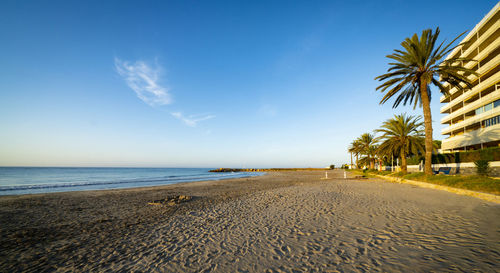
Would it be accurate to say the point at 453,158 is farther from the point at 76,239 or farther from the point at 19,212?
the point at 19,212

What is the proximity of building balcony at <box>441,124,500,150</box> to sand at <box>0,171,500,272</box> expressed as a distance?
2532 centimetres

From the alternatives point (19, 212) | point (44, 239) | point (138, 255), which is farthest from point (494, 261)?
point (19, 212)

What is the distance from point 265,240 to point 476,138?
130 ft

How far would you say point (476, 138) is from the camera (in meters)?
28.1

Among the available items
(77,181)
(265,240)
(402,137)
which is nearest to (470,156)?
(402,137)

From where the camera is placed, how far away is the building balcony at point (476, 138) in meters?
25.1

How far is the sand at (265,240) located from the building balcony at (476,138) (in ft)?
83.1

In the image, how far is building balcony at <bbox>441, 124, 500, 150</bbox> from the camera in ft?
82.2

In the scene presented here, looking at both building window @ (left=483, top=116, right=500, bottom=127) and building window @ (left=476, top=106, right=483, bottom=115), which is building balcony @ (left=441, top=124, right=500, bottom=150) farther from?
building window @ (left=476, top=106, right=483, bottom=115)

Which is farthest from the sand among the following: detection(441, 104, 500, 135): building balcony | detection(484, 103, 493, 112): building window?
detection(484, 103, 493, 112): building window

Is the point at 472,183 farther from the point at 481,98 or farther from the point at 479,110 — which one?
the point at 479,110

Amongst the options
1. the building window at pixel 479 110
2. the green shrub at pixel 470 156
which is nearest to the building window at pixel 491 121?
the building window at pixel 479 110

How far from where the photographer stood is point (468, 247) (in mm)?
4859

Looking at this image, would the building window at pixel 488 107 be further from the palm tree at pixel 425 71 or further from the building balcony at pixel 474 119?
the palm tree at pixel 425 71
